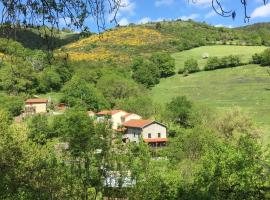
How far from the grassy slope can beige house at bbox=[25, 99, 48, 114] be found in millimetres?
17211

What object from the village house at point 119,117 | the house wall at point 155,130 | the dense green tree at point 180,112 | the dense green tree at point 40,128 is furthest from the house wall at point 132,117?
the dense green tree at point 40,128

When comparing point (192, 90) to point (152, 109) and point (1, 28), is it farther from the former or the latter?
point (1, 28)

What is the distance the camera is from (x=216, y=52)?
328 feet

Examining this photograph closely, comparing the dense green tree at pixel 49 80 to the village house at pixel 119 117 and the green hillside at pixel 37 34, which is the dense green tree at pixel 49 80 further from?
the green hillside at pixel 37 34

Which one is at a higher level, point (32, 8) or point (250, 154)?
point (32, 8)

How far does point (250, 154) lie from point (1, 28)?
754 inches

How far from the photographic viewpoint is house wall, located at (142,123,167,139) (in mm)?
53688

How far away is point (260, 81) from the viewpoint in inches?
2990

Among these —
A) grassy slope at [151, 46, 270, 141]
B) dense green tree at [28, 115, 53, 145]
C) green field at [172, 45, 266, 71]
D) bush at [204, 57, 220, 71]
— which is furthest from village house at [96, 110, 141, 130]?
green field at [172, 45, 266, 71]

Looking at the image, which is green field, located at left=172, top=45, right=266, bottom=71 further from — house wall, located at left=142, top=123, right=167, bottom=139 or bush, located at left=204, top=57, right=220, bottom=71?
house wall, located at left=142, top=123, right=167, bottom=139

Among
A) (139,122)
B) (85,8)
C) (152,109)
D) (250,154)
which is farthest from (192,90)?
(85,8)

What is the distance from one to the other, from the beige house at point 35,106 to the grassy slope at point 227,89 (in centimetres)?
1721

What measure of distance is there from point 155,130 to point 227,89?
24.6m

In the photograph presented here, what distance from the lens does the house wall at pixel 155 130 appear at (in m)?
53.7
